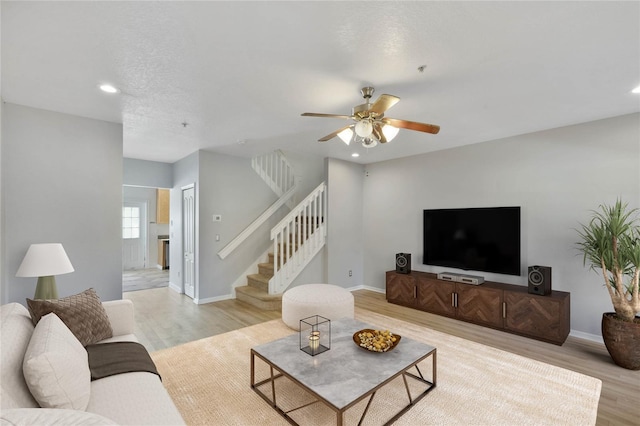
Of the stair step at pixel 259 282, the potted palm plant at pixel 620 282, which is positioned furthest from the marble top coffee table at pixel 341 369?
the stair step at pixel 259 282

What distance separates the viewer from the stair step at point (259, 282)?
16.1ft

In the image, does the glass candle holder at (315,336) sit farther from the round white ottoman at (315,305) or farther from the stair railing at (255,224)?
the stair railing at (255,224)

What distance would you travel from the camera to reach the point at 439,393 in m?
2.27

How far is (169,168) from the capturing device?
600cm

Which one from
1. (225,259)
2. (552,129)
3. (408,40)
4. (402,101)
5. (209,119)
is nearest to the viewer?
(408,40)

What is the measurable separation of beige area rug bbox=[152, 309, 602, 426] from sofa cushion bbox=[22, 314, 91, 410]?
87cm

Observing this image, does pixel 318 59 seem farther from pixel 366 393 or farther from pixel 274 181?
pixel 274 181

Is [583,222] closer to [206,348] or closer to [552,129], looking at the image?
[552,129]

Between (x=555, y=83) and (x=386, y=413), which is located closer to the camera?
(x=386, y=413)

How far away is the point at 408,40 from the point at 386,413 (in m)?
2.47

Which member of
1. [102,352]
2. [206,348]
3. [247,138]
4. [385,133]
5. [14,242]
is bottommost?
[206,348]

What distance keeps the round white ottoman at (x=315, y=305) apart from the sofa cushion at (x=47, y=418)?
8.65ft

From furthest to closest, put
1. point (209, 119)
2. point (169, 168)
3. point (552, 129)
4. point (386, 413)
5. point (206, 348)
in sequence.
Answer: point (169, 168), point (552, 129), point (209, 119), point (206, 348), point (386, 413)

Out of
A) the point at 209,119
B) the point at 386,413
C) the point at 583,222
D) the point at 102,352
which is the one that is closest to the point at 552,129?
the point at 583,222
